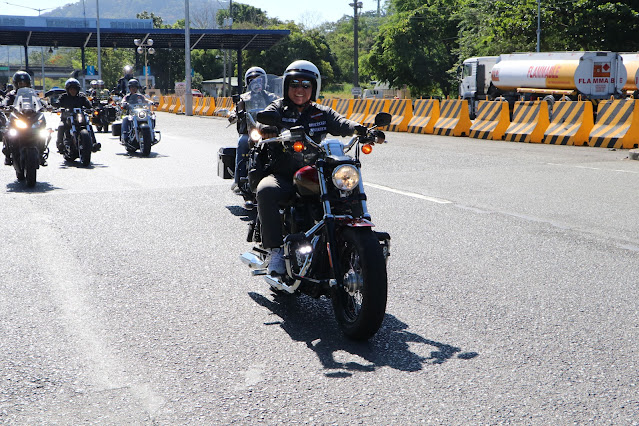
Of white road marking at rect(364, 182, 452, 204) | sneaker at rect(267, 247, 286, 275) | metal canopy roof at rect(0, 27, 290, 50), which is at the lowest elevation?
white road marking at rect(364, 182, 452, 204)

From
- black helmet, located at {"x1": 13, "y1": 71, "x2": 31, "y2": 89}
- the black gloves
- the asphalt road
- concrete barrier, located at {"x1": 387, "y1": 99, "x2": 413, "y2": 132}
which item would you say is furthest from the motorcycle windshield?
concrete barrier, located at {"x1": 387, "y1": 99, "x2": 413, "y2": 132}

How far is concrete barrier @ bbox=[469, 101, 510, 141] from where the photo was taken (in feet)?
69.5

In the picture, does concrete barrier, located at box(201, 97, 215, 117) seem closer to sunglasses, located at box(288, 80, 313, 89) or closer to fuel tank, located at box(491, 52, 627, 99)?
fuel tank, located at box(491, 52, 627, 99)

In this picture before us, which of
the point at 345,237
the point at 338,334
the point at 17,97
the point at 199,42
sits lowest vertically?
the point at 338,334

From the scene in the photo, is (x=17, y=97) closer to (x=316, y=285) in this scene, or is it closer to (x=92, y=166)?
(x=92, y=166)

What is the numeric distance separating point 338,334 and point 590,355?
1389 mm

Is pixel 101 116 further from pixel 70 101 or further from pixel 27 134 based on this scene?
pixel 27 134

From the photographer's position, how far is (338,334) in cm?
468

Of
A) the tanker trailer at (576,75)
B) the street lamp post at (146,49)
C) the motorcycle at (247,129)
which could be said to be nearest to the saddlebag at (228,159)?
the motorcycle at (247,129)

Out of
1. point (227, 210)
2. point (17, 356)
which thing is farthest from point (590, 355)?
point (227, 210)

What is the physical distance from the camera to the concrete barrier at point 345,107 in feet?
92.2

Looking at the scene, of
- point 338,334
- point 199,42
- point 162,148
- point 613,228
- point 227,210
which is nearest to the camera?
point 338,334

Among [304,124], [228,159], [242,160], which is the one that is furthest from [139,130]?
[304,124]

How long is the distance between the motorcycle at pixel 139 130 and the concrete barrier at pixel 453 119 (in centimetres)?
904
